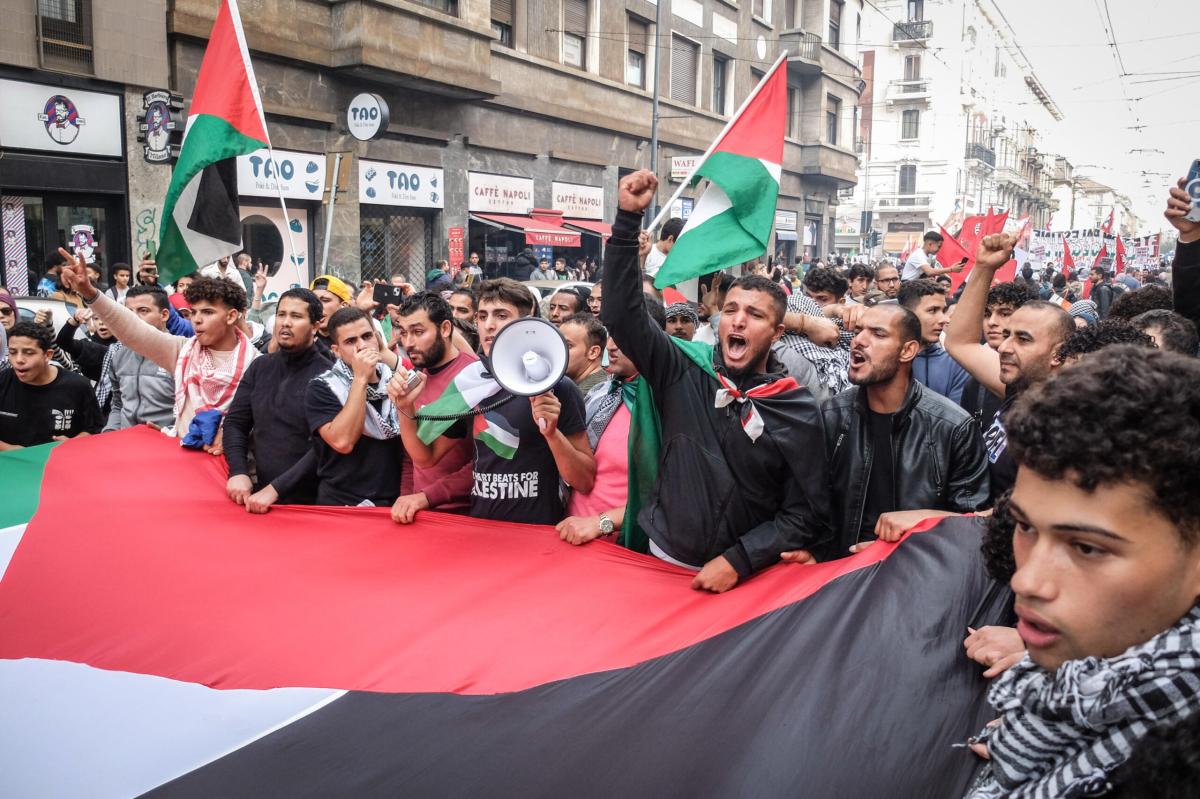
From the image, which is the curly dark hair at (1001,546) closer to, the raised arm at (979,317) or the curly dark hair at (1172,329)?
the raised arm at (979,317)

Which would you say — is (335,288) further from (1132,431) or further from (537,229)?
(537,229)

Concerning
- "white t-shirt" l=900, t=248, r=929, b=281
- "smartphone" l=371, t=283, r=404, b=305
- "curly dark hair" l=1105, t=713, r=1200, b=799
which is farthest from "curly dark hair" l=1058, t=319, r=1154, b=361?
"smartphone" l=371, t=283, r=404, b=305

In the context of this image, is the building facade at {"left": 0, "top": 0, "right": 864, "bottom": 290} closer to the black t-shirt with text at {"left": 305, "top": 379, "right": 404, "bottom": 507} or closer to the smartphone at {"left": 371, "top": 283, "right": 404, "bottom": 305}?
the smartphone at {"left": 371, "top": 283, "right": 404, "bottom": 305}

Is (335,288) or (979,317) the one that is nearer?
(979,317)

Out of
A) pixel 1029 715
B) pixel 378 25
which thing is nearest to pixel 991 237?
pixel 1029 715

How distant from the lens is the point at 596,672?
268 cm

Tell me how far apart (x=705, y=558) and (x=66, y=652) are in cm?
225

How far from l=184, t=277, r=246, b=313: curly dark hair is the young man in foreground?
466 centimetres

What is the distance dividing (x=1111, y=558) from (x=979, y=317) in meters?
2.83

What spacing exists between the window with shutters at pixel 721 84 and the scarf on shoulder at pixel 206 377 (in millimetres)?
28293

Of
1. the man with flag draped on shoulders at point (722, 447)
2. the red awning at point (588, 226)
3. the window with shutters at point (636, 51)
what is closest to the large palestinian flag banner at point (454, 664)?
the man with flag draped on shoulders at point (722, 447)

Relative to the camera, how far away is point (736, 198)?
446 cm

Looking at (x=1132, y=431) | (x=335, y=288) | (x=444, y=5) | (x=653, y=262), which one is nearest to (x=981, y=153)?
(x=444, y=5)

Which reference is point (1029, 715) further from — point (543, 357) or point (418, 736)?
point (543, 357)
